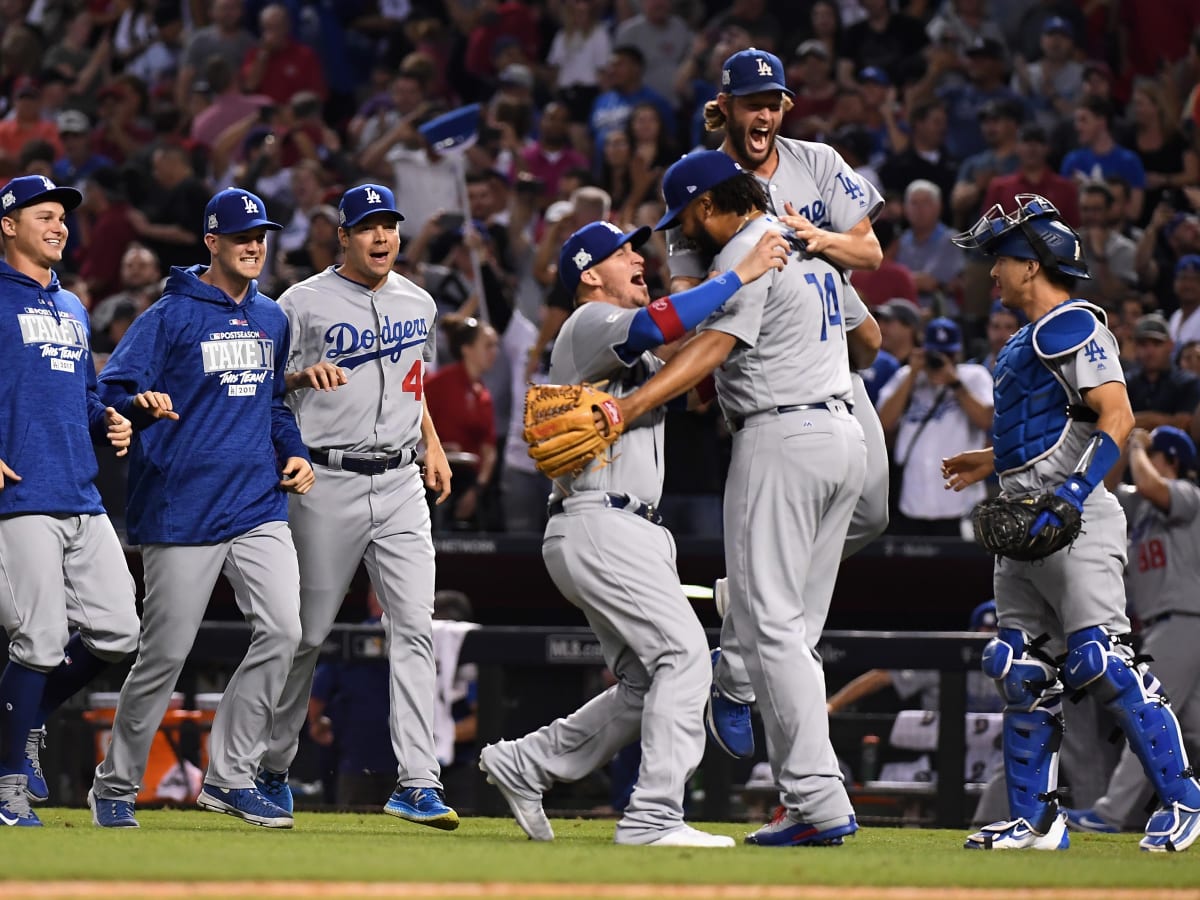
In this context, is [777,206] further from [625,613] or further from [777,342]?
[625,613]

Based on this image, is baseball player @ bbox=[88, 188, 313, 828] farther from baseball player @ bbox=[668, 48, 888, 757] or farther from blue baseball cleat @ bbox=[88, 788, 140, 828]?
baseball player @ bbox=[668, 48, 888, 757]

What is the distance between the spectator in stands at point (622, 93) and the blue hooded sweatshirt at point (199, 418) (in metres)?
7.91

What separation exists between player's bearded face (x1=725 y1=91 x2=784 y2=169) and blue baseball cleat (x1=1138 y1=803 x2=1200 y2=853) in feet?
8.52

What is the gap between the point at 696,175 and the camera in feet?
20.1

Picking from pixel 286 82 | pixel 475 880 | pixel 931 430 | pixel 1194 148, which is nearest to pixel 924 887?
pixel 475 880

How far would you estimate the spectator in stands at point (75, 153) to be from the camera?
1577cm

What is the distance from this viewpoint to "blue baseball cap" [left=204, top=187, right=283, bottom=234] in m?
6.88

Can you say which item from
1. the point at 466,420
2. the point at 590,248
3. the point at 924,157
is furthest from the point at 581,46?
the point at 590,248

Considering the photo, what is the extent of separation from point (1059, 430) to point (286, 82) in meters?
11.5

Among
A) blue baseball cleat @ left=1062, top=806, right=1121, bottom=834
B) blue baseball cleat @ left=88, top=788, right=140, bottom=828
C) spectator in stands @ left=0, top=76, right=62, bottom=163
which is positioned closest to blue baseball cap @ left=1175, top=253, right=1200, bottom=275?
blue baseball cleat @ left=1062, top=806, right=1121, bottom=834

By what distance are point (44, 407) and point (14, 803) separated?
4.51 ft

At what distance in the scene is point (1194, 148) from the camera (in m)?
12.9

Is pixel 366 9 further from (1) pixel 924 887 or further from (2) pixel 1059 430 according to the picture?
(1) pixel 924 887

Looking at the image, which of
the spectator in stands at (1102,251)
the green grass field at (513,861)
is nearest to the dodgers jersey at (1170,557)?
the spectator in stands at (1102,251)
